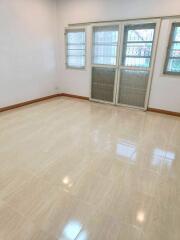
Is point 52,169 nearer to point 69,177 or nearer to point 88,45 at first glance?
point 69,177

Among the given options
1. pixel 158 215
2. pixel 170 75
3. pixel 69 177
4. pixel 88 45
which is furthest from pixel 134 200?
pixel 88 45

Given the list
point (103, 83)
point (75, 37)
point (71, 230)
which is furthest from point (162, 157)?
point (75, 37)

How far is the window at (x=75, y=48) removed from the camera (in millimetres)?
4434

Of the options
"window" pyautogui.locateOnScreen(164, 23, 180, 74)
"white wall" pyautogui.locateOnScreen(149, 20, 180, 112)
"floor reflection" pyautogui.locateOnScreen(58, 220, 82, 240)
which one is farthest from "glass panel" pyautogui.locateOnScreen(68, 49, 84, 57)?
"floor reflection" pyautogui.locateOnScreen(58, 220, 82, 240)

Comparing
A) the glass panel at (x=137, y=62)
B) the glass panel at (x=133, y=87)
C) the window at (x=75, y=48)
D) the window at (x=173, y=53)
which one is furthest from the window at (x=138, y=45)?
the window at (x=75, y=48)

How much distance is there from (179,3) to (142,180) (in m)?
3.35

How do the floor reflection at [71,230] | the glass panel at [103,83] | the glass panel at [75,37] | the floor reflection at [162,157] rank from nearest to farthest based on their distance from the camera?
1. the floor reflection at [71,230]
2. the floor reflection at [162,157]
3. the glass panel at [103,83]
4. the glass panel at [75,37]

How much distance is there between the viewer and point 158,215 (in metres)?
1.44

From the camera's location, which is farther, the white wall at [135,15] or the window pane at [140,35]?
the window pane at [140,35]

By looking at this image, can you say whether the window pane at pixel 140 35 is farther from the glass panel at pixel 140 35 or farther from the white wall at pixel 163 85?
the white wall at pixel 163 85

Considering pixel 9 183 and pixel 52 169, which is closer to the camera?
pixel 9 183

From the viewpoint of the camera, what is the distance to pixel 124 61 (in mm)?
4004

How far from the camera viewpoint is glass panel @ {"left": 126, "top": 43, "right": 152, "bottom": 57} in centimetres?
368

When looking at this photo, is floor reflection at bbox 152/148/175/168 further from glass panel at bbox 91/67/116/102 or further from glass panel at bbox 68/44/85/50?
glass panel at bbox 68/44/85/50
